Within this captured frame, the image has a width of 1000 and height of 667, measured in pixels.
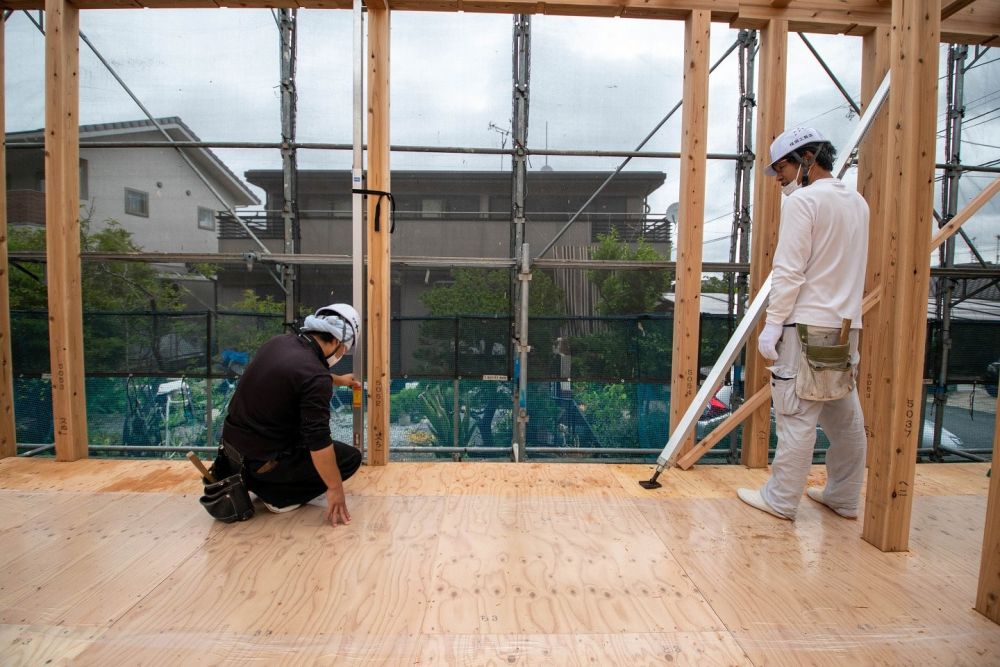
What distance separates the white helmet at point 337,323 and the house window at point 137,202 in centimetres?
469

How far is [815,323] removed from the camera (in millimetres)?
2334

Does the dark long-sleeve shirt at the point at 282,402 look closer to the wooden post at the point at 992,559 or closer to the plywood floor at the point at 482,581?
the plywood floor at the point at 482,581

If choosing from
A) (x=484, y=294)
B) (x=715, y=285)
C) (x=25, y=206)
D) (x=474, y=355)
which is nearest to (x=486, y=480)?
(x=474, y=355)

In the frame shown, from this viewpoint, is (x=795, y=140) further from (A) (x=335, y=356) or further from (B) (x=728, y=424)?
(A) (x=335, y=356)

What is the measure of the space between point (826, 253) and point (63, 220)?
446 cm

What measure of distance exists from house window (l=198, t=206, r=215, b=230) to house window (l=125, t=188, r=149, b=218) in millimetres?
578

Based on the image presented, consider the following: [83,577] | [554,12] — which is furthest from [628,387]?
[83,577]

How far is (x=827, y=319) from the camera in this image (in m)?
2.32

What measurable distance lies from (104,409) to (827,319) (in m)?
6.47

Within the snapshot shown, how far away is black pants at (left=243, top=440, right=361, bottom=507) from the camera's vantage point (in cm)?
242

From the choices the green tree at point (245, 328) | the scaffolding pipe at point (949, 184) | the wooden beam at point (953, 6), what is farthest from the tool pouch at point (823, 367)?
the green tree at point (245, 328)

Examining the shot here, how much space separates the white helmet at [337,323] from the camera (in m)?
2.39

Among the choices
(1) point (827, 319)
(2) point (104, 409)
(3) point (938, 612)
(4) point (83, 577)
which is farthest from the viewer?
(2) point (104, 409)

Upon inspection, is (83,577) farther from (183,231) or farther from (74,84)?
(183,231)
